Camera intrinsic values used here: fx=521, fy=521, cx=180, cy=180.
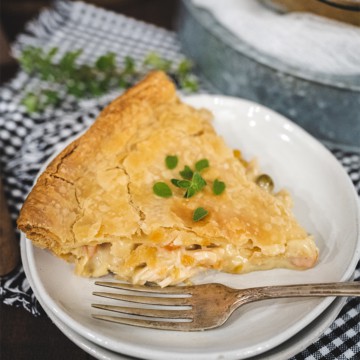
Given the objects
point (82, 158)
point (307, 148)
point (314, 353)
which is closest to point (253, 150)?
point (307, 148)

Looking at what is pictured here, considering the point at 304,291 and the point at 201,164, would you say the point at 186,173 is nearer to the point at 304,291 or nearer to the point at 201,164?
the point at 201,164

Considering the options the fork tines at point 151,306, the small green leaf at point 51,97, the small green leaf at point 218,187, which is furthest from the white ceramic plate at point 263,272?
the small green leaf at point 51,97

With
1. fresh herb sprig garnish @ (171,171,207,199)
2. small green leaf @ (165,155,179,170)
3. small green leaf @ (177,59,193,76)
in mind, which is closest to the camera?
fresh herb sprig garnish @ (171,171,207,199)

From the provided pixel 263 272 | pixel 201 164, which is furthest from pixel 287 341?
pixel 201 164

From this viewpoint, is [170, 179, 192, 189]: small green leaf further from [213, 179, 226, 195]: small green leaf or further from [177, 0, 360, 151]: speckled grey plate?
[177, 0, 360, 151]: speckled grey plate

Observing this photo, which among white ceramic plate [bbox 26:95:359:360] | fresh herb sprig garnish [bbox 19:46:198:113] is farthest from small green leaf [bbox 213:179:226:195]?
fresh herb sprig garnish [bbox 19:46:198:113]

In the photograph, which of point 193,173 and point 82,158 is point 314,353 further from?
point 82,158
